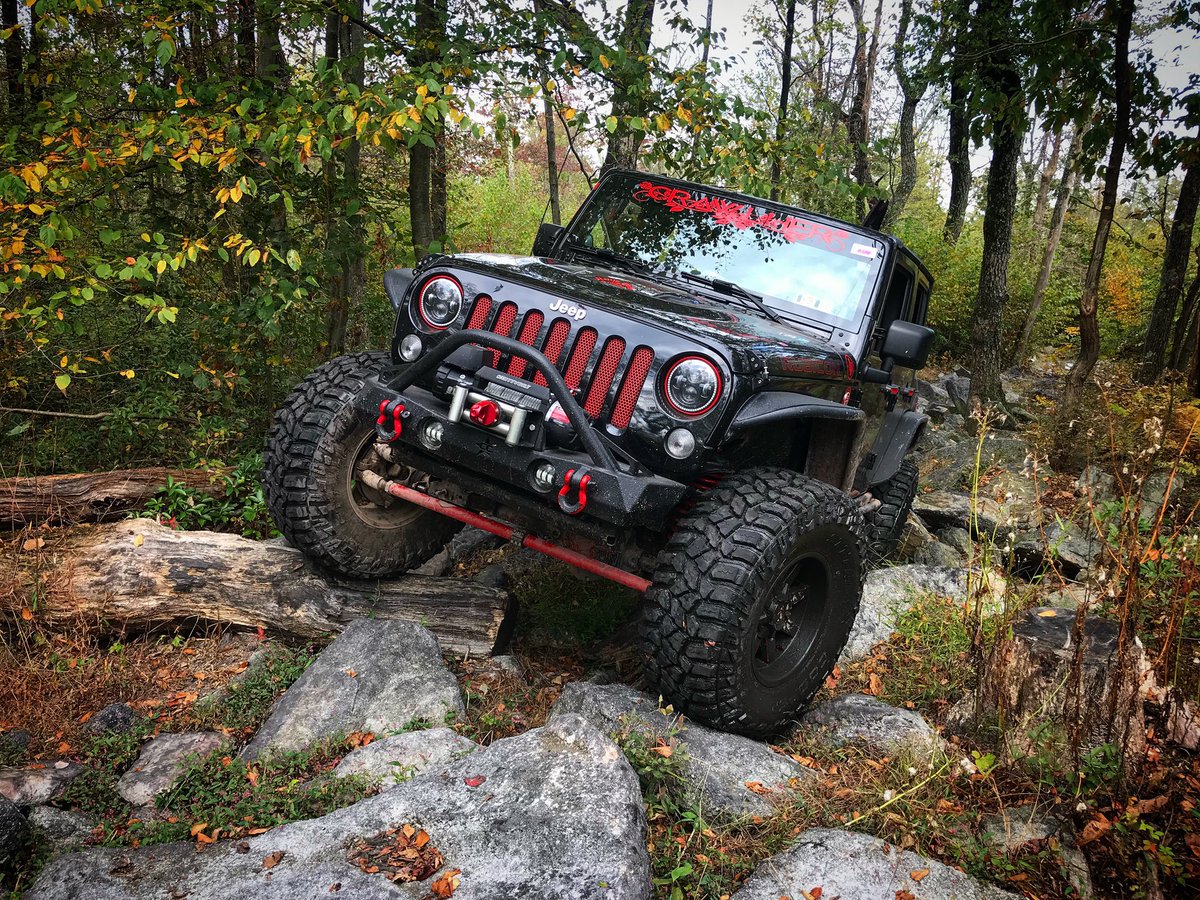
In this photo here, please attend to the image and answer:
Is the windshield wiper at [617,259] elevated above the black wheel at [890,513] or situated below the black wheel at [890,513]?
above

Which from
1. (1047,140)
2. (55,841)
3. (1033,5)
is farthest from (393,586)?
(1047,140)

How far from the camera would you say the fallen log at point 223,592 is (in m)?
3.89

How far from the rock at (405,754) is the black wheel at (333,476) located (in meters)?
1.02

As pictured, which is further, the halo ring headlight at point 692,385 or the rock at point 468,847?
the halo ring headlight at point 692,385

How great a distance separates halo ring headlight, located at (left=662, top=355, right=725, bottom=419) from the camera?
310 cm

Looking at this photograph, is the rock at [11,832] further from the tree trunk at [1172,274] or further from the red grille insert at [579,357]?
the tree trunk at [1172,274]

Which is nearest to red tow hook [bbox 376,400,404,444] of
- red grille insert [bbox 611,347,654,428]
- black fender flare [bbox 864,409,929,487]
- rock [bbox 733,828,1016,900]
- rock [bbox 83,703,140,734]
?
red grille insert [bbox 611,347,654,428]

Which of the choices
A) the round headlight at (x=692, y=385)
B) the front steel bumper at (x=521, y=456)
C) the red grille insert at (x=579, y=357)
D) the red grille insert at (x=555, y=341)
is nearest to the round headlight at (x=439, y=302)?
the front steel bumper at (x=521, y=456)

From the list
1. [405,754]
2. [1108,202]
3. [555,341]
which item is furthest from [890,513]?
[1108,202]

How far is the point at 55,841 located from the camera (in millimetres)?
2623

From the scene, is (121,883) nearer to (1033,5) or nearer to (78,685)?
(78,685)

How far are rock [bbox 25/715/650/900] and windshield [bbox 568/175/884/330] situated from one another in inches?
→ 97.2

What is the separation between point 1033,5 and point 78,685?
9.11 m

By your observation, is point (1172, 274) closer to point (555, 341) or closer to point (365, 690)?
point (555, 341)
